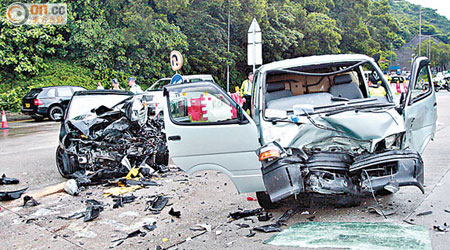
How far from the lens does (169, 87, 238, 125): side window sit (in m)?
4.82

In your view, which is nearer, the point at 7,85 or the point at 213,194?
the point at 213,194

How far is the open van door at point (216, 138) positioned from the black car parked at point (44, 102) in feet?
46.9

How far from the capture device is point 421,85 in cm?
541

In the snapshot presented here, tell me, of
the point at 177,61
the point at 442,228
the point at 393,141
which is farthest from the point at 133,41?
the point at 442,228

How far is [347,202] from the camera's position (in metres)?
5.05

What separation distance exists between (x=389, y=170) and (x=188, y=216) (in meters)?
2.39

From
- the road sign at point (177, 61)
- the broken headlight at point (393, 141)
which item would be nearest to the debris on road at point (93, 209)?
the broken headlight at point (393, 141)

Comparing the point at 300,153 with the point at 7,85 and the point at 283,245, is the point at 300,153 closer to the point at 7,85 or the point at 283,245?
the point at 283,245

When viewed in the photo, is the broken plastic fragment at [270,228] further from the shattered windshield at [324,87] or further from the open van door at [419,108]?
the open van door at [419,108]

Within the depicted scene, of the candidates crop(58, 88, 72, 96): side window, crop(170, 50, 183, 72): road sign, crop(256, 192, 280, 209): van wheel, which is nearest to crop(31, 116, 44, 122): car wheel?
crop(58, 88, 72, 96): side window

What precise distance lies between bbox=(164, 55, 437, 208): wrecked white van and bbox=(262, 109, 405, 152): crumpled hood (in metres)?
0.01

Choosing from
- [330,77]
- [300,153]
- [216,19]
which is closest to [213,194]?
[300,153]

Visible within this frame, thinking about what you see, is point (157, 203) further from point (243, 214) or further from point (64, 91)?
point (64, 91)

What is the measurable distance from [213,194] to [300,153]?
206cm
